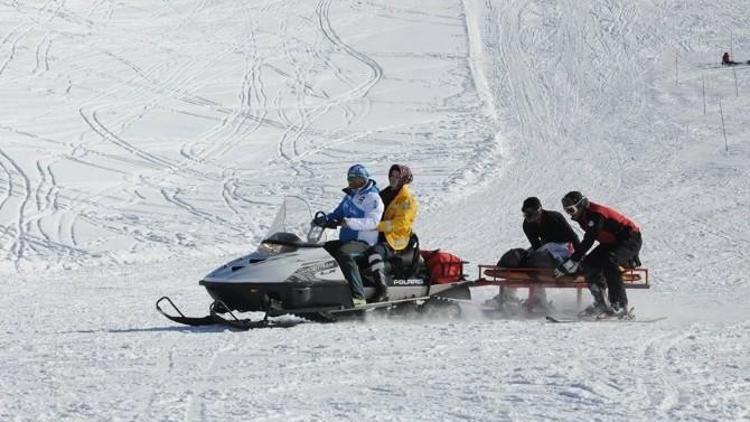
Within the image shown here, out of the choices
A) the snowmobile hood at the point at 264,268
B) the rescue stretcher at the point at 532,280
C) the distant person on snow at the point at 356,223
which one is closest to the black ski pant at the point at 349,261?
the distant person on snow at the point at 356,223

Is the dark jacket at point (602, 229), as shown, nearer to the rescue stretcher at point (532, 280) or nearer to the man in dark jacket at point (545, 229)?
the rescue stretcher at point (532, 280)

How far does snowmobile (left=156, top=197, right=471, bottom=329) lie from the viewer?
9562mm

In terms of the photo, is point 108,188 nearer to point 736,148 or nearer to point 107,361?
point 736,148

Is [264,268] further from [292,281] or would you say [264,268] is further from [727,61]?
[727,61]

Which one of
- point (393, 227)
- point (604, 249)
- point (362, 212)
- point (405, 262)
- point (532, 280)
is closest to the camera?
point (362, 212)

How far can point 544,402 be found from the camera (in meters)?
6.36

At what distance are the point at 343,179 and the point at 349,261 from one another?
1125cm

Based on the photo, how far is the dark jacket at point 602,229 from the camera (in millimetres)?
10930

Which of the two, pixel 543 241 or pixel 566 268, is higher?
pixel 543 241

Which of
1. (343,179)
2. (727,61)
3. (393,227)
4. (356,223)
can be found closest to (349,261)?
(356,223)

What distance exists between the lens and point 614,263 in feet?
35.8

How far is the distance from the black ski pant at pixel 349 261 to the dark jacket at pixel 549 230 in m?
2.22

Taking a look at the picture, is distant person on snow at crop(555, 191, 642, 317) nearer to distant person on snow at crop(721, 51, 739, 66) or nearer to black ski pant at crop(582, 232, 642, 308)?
black ski pant at crop(582, 232, 642, 308)

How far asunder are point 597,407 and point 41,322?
6.23 meters
